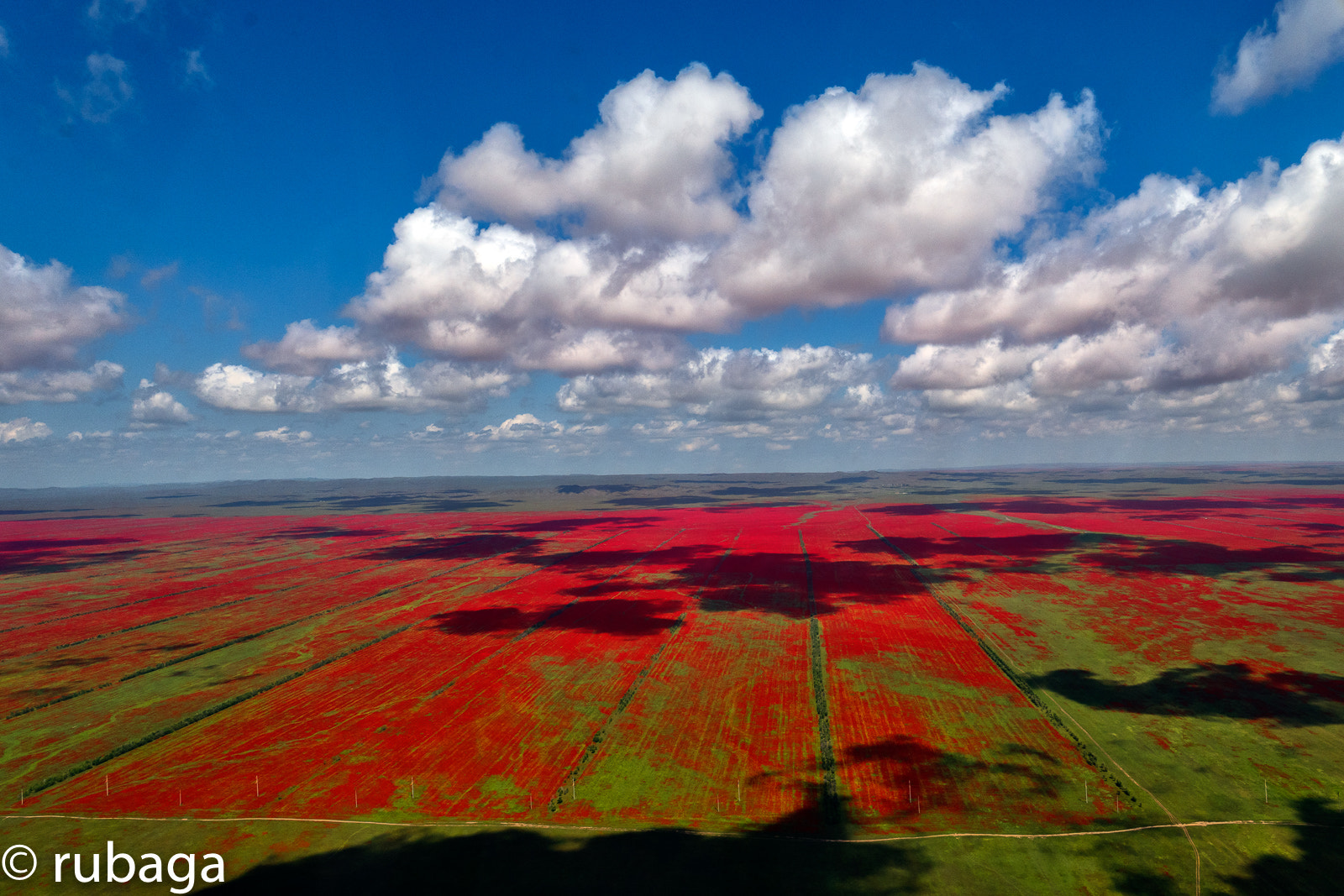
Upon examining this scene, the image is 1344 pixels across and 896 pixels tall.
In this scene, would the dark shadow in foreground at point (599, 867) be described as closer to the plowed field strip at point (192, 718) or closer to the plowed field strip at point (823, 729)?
the plowed field strip at point (823, 729)

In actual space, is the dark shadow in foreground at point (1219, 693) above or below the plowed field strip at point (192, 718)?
below

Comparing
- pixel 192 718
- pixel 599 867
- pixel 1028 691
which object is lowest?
pixel 1028 691

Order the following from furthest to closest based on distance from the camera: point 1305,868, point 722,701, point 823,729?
1. point 722,701
2. point 823,729
3. point 1305,868

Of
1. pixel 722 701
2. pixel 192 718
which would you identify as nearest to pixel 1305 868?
pixel 722 701

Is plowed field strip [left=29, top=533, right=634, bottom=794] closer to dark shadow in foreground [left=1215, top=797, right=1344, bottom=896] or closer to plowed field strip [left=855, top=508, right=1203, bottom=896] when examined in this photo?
plowed field strip [left=855, top=508, right=1203, bottom=896]

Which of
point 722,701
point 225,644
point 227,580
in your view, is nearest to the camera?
point 722,701

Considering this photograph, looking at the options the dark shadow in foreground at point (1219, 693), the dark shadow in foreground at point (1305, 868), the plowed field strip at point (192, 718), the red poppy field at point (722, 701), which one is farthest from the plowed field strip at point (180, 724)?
the dark shadow in foreground at point (1219, 693)

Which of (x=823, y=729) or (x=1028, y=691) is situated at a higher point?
(x=823, y=729)

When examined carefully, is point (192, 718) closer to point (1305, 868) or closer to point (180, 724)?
point (180, 724)
